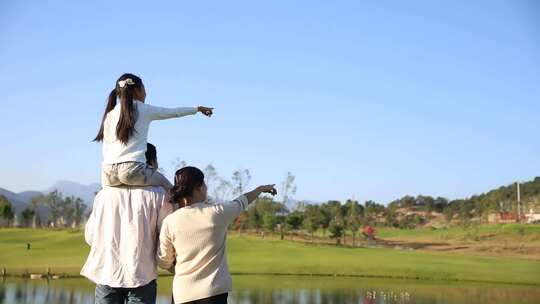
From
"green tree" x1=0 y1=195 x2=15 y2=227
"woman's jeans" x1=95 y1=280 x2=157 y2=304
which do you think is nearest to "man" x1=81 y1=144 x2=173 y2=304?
"woman's jeans" x1=95 y1=280 x2=157 y2=304

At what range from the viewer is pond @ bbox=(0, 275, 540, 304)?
17188mm

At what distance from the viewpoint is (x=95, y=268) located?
119 inches

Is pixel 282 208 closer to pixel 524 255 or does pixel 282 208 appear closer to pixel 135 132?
pixel 524 255

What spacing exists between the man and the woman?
0.29 ft

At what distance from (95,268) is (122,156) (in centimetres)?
58

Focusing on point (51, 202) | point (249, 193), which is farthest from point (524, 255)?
point (51, 202)

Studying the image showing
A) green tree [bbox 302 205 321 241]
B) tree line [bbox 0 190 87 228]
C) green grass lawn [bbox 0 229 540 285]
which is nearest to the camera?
green grass lawn [bbox 0 229 540 285]

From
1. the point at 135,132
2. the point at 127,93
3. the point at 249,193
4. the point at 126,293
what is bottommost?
the point at 126,293

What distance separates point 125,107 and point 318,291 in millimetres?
17369

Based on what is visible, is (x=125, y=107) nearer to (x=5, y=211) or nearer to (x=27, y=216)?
(x=5, y=211)

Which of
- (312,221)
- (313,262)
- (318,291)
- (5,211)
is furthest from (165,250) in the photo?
(5,211)

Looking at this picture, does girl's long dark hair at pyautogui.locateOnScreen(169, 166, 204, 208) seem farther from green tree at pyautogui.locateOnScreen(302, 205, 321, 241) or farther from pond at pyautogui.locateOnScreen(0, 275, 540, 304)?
green tree at pyautogui.locateOnScreen(302, 205, 321, 241)

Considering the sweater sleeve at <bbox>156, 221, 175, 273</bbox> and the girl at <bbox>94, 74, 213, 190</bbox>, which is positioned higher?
the girl at <bbox>94, 74, 213, 190</bbox>

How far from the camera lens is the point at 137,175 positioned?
299 cm
